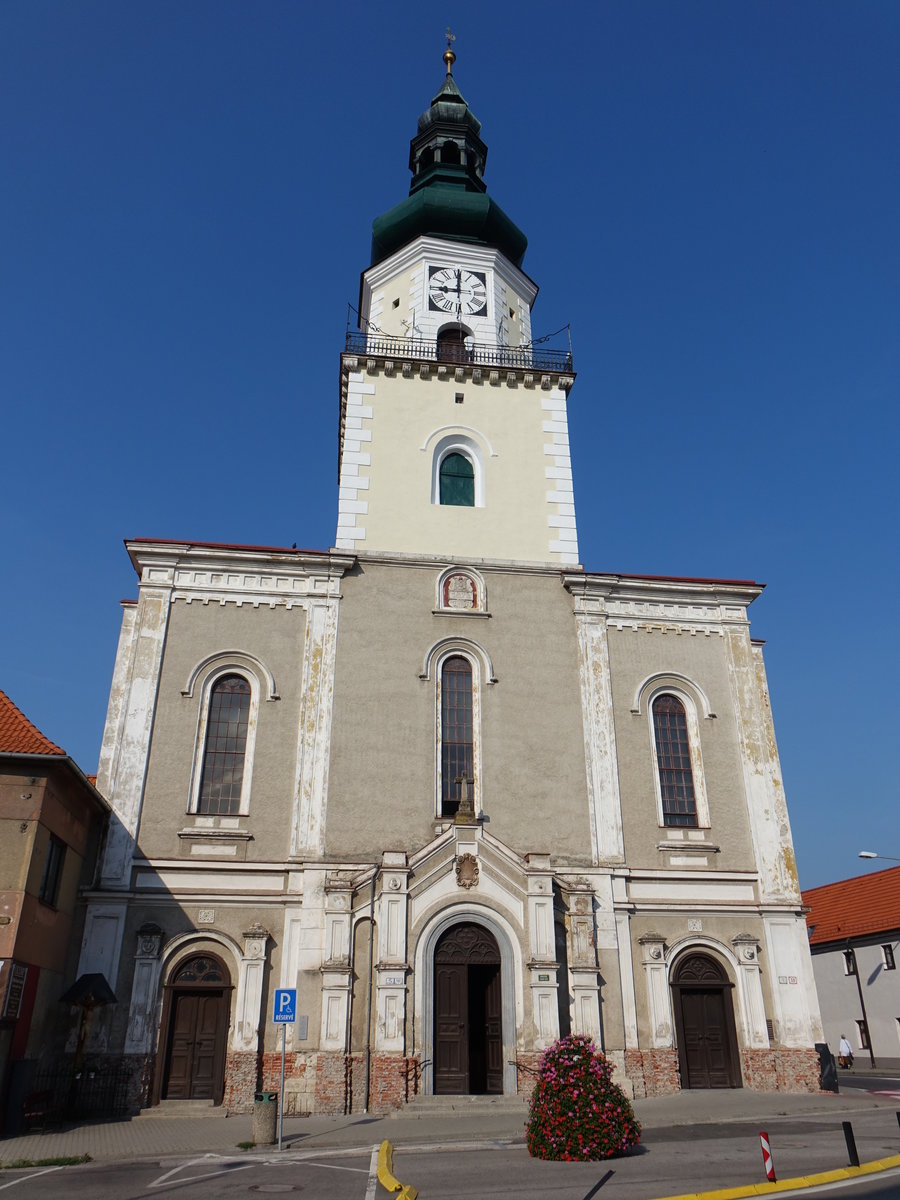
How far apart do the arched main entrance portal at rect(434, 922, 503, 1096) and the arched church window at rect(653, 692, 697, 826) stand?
17.1 ft

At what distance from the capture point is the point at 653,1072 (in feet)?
60.1

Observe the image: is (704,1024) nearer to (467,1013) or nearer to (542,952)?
(542,952)

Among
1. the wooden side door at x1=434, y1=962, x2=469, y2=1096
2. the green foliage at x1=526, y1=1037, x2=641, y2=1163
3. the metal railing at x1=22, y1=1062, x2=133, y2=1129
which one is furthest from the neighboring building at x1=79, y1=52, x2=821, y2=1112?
the green foliage at x1=526, y1=1037, x2=641, y2=1163

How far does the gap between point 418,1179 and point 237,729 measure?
11053 mm

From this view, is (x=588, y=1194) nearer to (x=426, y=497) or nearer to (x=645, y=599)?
(x=645, y=599)

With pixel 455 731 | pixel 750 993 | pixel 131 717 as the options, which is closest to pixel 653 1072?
pixel 750 993

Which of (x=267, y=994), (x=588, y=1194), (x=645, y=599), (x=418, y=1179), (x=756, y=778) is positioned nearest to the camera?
(x=588, y=1194)

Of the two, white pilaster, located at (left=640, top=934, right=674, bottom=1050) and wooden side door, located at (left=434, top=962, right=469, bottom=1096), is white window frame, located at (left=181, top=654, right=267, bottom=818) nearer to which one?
wooden side door, located at (left=434, top=962, right=469, bottom=1096)

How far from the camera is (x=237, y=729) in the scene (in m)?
20.2

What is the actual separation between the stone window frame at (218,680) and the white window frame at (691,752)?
8762 mm

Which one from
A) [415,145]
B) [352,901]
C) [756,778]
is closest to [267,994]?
[352,901]

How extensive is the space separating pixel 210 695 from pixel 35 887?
5.69m

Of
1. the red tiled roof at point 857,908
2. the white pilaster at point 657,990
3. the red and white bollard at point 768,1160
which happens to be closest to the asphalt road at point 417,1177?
the red and white bollard at point 768,1160

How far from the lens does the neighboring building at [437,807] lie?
17.8 m
